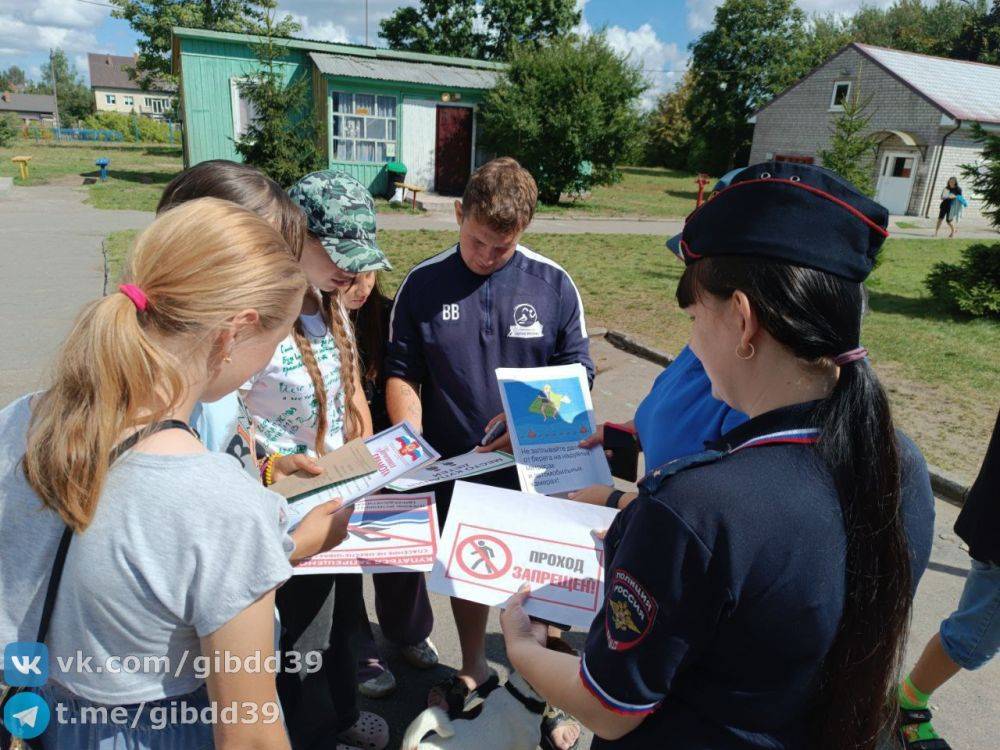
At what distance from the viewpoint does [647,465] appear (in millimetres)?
2018

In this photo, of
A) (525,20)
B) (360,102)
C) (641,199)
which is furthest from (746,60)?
(360,102)

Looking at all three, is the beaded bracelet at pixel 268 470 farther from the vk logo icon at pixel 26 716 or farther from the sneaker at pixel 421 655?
the sneaker at pixel 421 655

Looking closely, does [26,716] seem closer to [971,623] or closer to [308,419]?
[308,419]

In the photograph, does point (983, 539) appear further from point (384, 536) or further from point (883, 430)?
point (384, 536)

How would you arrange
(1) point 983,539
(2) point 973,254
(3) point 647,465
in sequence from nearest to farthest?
1. (3) point 647,465
2. (1) point 983,539
3. (2) point 973,254

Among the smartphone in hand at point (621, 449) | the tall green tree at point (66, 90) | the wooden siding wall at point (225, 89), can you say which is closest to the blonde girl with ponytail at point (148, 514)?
the smartphone in hand at point (621, 449)

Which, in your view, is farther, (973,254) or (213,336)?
(973,254)

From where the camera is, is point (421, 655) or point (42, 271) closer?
point (421, 655)

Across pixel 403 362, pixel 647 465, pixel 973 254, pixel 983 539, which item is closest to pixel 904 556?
pixel 647 465

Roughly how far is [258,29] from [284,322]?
21.1 m

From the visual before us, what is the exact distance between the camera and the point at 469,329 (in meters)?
2.65

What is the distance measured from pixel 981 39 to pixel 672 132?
81.2ft

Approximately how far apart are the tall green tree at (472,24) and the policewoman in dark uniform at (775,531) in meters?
42.8

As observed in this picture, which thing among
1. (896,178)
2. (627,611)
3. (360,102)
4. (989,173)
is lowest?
(627,611)
